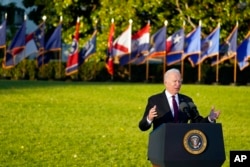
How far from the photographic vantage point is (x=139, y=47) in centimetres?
3672

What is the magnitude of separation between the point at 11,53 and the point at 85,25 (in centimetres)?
572

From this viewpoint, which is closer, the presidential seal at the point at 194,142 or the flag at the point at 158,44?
the presidential seal at the point at 194,142

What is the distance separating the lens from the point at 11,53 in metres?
37.1

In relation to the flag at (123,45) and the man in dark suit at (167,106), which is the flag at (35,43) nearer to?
the flag at (123,45)

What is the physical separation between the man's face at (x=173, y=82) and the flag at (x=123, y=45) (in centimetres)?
2831

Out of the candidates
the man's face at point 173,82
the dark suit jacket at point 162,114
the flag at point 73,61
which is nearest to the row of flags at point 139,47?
the flag at point 73,61

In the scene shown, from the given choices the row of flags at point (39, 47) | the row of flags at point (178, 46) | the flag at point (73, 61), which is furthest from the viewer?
the row of flags at point (39, 47)

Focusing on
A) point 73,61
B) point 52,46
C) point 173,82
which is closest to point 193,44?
point 73,61

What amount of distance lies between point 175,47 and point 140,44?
1589 millimetres

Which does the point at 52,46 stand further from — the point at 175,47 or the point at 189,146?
the point at 189,146

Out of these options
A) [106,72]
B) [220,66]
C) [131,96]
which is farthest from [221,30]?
[131,96]

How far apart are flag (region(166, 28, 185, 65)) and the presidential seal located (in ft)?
95.7

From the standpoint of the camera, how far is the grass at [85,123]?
12.7 m

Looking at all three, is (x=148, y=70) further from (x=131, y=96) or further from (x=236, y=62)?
(x=131, y=96)
